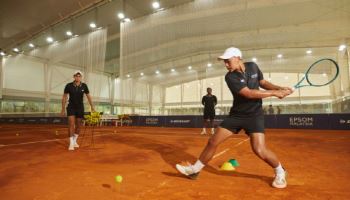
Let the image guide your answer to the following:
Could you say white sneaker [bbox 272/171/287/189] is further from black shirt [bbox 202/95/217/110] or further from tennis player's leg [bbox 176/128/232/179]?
black shirt [bbox 202/95/217/110]

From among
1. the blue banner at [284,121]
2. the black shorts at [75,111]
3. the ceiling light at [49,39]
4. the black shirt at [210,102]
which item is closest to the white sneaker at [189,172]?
the black shorts at [75,111]

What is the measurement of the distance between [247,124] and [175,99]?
30.4 metres

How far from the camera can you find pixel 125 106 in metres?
21.7

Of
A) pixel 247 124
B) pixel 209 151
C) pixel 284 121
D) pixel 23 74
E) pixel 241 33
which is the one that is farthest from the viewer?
pixel 23 74

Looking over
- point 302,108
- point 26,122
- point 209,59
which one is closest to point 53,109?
point 26,122

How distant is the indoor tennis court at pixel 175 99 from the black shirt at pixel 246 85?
0.06ft

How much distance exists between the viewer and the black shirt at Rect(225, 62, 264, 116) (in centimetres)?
321

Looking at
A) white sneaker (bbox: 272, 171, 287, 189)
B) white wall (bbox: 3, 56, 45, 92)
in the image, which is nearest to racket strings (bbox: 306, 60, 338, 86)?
white sneaker (bbox: 272, 171, 287, 189)

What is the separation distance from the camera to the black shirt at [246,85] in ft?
10.5

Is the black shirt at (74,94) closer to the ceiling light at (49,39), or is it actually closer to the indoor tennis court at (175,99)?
the indoor tennis court at (175,99)

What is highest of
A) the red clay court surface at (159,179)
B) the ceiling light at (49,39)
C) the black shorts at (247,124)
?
the ceiling light at (49,39)

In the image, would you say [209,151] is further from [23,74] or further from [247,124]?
[23,74]

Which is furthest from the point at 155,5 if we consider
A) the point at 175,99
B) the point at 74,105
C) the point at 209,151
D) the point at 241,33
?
the point at 209,151

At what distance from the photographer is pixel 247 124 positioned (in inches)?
129
